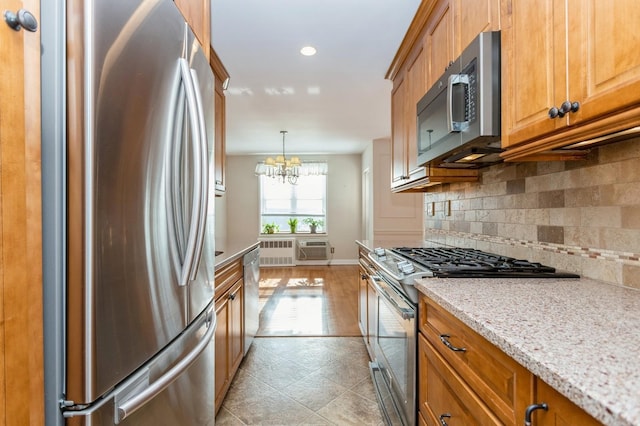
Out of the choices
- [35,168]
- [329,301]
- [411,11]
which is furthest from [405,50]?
[329,301]

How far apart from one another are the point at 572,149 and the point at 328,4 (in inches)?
67.7

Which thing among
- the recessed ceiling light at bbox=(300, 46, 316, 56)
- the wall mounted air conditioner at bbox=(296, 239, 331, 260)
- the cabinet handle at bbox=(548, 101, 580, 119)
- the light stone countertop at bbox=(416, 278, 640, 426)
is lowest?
the wall mounted air conditioner at bbox=(296, 239, 331, 260)

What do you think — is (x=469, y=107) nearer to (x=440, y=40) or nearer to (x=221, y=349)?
(x=440, y=40)

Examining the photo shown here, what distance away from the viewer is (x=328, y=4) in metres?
2.23

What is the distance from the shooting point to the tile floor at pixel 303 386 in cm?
199

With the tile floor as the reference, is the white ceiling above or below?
above

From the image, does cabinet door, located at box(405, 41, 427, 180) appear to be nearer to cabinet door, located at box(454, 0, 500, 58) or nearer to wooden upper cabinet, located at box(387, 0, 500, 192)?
wooden upper cabinet, located at box(387, 0, 500, 192)

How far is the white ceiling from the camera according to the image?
7.57 ft

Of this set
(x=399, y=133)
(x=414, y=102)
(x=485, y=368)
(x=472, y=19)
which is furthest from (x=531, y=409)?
(x=399, y=133)

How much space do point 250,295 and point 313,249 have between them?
465 cm

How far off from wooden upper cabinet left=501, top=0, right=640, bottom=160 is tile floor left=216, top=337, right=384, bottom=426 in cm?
170

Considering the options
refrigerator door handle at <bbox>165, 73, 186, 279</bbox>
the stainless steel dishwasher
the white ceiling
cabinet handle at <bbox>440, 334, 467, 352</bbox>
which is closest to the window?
the white ceiling

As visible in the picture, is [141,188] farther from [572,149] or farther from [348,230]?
[348,230]

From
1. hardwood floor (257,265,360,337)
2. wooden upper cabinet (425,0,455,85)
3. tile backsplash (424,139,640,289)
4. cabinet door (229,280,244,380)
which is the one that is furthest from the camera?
hardwood floor (257,265,360,337)
